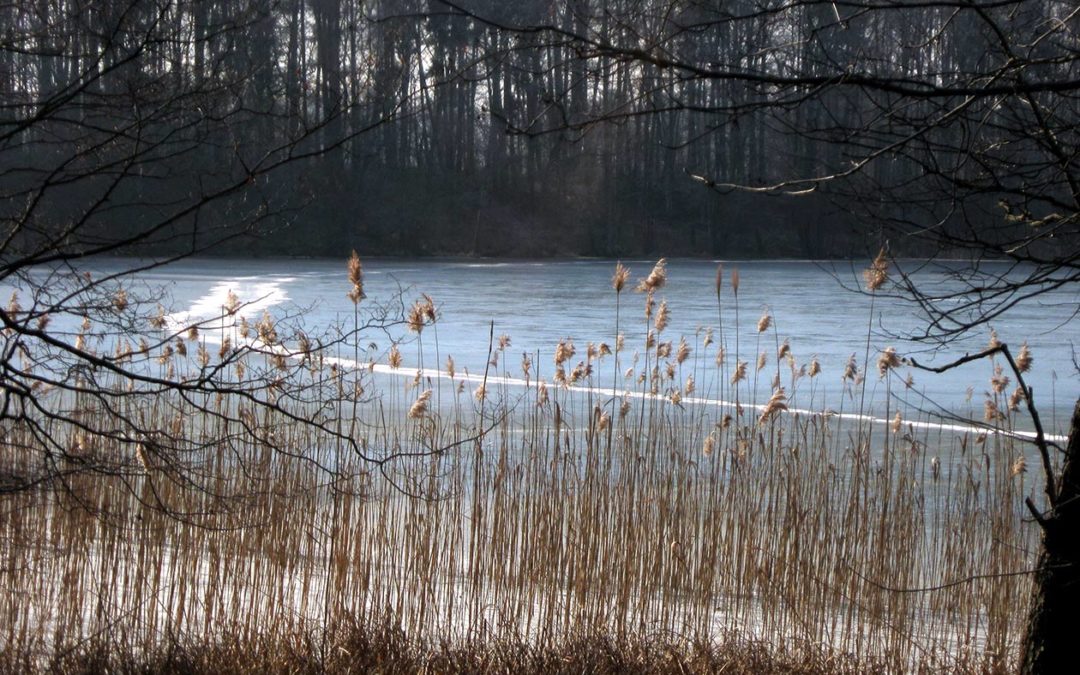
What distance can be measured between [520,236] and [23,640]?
4742cm

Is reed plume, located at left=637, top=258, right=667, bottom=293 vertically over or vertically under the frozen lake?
over

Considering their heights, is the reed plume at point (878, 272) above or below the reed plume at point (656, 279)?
above

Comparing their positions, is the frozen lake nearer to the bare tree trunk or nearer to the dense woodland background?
the dense woodland background

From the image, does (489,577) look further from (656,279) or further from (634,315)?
(634,315)

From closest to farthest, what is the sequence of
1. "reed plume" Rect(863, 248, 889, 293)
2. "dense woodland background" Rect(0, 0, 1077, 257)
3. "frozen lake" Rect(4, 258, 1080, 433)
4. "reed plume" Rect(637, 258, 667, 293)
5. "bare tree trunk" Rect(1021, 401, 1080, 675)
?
"dense woodland background" Rect(0, 0, 1077, 257), "bare tree trunk" Rect(1021, 401, 1080, 675), "reed plume" Rect(863, 248, 889, 293), "reed plume" Rect(637, 258, 667, 293), "frozen lake" Rect(4, 258, 1080, 433)

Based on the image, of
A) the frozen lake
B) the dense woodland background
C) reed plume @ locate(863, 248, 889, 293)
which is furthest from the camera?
Answer: the frozen lake

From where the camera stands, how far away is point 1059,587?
3623mm

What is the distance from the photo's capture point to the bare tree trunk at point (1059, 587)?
3518 millimetres

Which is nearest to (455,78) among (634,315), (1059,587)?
(1059,587)

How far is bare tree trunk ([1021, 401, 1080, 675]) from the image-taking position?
3.52 meters

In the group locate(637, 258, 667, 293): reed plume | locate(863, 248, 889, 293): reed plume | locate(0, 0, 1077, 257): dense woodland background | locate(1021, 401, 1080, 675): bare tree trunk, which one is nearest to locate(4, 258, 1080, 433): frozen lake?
locate(637, 258, 667, 293): reed plume

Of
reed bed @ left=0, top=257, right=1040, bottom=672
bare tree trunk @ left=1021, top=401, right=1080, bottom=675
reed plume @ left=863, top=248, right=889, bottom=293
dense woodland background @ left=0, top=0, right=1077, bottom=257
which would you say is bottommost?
reed bed @ left=0, top=257, right=1040, bottom=672

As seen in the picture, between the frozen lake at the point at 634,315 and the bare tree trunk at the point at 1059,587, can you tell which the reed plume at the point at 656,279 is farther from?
the bare tree trunk at the point at 1059,587

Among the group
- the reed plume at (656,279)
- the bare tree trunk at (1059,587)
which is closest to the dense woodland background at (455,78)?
the bare tree trunk at (1059,587)
